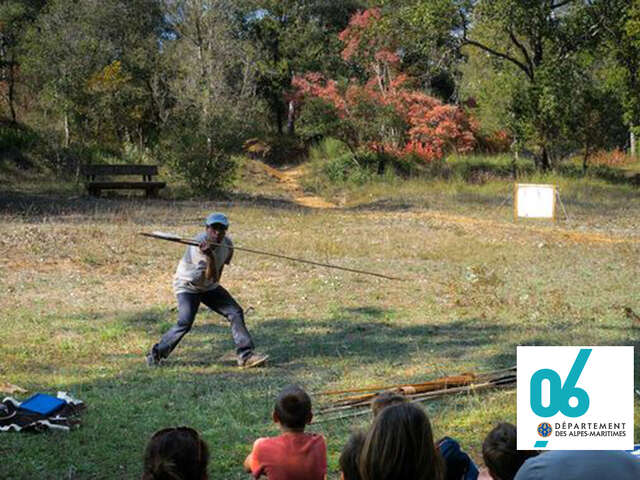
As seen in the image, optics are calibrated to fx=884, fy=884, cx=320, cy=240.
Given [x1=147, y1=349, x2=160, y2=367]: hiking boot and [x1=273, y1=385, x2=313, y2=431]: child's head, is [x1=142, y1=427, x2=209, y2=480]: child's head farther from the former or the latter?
[x1=147, y1=349, x2=160, y2=367]: hiking boot

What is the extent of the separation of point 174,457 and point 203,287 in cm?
559

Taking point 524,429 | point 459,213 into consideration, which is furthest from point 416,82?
point 524,429

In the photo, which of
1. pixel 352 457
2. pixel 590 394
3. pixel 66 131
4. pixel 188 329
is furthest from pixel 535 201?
pixel 352 457

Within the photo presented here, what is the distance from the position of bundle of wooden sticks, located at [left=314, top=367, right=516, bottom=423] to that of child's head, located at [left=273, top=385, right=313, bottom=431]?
225cm

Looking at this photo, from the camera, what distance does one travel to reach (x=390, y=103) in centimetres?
3472

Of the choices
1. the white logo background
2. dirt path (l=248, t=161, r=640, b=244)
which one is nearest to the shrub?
dirt path (l=248, t=161, r=640, b=244)

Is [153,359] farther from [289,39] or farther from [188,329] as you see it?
[289,39]

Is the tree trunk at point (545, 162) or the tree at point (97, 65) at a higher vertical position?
the tree at point (97, 65)

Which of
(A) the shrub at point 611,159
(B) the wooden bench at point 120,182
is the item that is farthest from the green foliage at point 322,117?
(A) the shrub at point 611,159

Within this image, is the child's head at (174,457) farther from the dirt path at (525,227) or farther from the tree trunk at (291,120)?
the tree trunk at (291,120)

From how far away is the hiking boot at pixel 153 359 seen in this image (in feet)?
29.1

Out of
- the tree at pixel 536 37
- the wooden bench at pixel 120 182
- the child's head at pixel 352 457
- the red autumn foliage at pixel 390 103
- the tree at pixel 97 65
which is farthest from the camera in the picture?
the red autumn foliage at pixel 390 103

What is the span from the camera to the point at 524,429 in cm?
409

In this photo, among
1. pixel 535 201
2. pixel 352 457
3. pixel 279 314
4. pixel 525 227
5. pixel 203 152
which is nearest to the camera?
pixel 352 457
